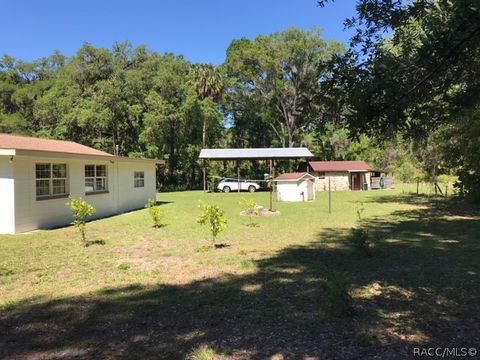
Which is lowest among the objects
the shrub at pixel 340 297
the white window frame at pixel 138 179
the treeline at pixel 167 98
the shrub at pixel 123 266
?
Answer: the shrub at pixel 123 266

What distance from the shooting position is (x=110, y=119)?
120ft

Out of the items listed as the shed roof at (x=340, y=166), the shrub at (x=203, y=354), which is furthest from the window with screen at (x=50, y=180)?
the shed roof at (x=340, y=166)

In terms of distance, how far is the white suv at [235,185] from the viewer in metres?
35.1

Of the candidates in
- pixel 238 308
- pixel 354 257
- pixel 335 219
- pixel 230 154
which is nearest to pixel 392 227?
pixel 335 219

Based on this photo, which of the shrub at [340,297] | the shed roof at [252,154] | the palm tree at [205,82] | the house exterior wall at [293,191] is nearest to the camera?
the shrub at [340,297]

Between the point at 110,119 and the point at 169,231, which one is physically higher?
the point at 110,119

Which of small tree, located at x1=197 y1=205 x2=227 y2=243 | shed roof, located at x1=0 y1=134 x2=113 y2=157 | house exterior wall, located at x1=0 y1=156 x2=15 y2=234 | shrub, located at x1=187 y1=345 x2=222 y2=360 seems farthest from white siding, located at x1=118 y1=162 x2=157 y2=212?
shrub, located at x1=187 y1=345 x2=222 y2=360

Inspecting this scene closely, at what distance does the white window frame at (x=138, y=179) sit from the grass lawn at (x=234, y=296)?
8.97m

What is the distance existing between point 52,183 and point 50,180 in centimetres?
17

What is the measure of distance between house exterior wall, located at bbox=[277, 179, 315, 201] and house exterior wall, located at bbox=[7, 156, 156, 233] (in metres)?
7.42

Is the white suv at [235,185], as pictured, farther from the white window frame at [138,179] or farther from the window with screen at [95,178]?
the window with screen at [95,178]

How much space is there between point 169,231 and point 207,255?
156 inches

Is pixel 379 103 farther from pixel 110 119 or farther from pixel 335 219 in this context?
pixel 110 119

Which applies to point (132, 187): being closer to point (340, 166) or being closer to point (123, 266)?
point (123, 266)
